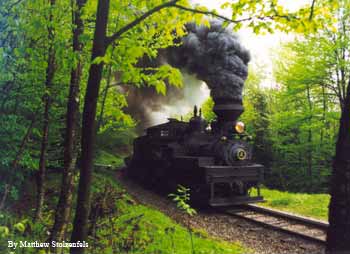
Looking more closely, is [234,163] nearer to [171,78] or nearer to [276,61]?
[171,78]

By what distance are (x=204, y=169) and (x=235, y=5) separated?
639cm

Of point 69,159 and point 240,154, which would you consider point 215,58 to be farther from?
point 69,159

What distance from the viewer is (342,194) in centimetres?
286

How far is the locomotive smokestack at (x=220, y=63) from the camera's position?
10219mm

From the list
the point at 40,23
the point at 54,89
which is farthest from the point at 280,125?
the point at 40,23

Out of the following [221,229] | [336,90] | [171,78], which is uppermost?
[336,90]

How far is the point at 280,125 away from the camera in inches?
726

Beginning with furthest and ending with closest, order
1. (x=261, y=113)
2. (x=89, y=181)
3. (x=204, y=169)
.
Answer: (x=261, y=113) < (x=204, y=169) < (x=89, y=181)

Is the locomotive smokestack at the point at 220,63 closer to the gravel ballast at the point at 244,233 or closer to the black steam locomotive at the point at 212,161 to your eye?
the black steam locomotive at the point at 212,161

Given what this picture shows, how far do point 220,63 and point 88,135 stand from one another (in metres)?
9.37

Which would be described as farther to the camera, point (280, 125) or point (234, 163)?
point (280, 125)

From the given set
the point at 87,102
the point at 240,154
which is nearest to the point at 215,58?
the point at 240,154

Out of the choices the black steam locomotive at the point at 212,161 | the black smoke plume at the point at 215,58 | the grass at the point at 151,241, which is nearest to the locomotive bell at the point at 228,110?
the black steam locomotive at the point at 212,161

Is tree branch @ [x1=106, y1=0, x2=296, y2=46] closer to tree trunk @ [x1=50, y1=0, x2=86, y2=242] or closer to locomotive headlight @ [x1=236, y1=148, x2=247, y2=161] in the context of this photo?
tree trunk @ [x1=50, y1=0, x2=86, y2=242]
